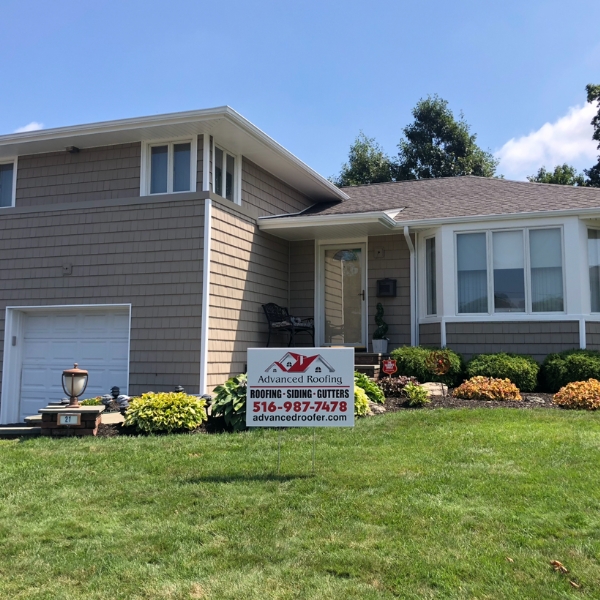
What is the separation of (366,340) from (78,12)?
290 inches

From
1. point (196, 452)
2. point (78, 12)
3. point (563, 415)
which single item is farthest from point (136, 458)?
point (78, 12)

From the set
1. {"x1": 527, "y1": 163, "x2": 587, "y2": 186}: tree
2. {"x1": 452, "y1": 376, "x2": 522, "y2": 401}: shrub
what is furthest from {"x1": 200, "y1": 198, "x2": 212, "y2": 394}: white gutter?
{"x1": 527, "y1": 163, "x2": 587, "y2": 186}: tree

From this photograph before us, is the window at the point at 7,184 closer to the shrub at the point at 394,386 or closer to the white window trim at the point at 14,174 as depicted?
the white window trim at the point at 14,174

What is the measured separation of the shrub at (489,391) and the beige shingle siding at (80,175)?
582 cm

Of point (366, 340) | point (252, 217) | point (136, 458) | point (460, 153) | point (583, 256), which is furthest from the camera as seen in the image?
point (460, 153)

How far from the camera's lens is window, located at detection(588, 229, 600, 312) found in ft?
33.7

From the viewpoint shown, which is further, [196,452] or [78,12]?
[78,12]

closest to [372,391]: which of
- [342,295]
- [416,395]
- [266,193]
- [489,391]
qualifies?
[416,395]

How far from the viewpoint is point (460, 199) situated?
12.2 meters

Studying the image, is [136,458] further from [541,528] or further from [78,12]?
[78,12]

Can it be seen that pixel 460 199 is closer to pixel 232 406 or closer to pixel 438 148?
pixel 232 406

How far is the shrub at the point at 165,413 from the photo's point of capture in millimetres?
6965

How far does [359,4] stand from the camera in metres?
10.3

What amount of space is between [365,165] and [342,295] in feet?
62.6
